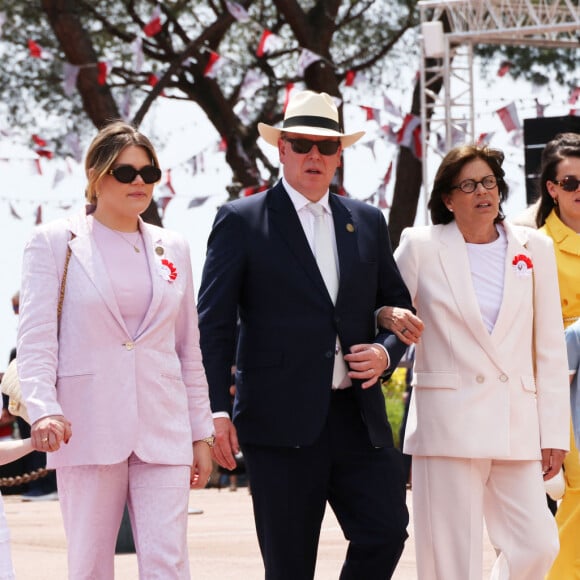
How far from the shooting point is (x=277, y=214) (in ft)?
20.8

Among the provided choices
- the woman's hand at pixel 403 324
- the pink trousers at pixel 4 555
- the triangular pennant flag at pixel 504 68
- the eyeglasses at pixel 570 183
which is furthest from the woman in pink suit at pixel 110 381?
the triangular pennant flag at pixel 504 68

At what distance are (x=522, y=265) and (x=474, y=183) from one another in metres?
0.37

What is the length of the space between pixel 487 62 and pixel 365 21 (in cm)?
214

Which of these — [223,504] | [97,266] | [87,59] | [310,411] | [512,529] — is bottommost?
[223,504]

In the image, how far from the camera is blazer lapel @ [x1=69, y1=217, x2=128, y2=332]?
5746 millimetres

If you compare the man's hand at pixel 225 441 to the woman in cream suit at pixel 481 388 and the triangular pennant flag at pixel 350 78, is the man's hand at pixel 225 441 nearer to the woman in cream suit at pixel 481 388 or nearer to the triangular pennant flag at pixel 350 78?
the woman in cream suit at pixel 481 388

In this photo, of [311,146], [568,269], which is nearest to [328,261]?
[311,146]

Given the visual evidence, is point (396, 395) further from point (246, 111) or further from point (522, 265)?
point (522, 265)

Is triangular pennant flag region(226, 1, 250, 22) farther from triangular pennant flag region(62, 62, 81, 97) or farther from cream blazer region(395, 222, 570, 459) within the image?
cream blazer region(395, 222, 570, 459)

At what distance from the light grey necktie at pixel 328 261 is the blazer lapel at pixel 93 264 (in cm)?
85

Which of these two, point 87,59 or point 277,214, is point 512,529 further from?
point 87,59

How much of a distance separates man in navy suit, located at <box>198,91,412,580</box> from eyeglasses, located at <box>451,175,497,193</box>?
596 mm

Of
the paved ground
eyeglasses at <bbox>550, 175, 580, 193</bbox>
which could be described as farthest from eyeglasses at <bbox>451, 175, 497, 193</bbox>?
the paved ground

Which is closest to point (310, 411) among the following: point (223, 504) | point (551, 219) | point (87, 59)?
point (551, 219)
